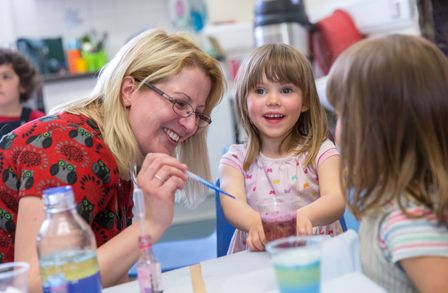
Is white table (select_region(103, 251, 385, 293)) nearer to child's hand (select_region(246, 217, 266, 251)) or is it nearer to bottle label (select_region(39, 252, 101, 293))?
child's hand (select_region(246, 217, 266, 251))

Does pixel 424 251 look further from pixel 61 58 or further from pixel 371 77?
pixel 61 58

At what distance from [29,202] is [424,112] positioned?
2.61 feet

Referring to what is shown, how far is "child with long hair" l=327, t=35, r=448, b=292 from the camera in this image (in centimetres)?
→ 103

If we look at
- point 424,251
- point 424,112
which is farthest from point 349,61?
point 424,251

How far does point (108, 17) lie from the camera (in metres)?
5.37

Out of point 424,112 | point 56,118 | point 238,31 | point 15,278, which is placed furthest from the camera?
point 238,31

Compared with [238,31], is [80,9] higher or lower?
higher

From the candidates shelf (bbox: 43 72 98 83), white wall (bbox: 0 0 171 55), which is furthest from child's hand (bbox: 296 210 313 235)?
white wall (bbox: 0 0 171 55)

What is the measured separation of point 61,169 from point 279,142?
749 mm

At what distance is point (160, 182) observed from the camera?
1239 millimetres

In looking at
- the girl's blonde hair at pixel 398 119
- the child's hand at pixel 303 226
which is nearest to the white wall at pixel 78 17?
the child's hand at pixel 303 226

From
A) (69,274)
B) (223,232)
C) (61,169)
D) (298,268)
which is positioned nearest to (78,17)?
(223,232)

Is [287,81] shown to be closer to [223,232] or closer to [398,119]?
[223,232]

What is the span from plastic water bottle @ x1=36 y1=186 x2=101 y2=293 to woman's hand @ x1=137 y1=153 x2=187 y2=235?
268mm
